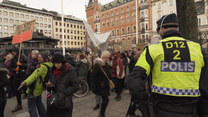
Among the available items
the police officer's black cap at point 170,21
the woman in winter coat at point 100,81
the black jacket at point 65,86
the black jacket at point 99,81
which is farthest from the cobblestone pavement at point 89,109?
the police officer's black cap at point 170,21

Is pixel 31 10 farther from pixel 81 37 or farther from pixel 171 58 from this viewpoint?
pixel 171 58

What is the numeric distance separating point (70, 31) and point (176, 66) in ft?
240

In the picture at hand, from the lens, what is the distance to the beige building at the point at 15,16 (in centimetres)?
5256

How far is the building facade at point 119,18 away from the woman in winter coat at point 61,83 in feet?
142

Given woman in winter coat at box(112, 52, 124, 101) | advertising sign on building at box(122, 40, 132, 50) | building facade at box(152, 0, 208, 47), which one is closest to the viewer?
woman in winter coat at box(112, 52, 124, 101)

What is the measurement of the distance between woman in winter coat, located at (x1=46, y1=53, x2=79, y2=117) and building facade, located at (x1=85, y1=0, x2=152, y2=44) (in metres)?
43.2

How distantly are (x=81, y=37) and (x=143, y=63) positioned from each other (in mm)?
76197

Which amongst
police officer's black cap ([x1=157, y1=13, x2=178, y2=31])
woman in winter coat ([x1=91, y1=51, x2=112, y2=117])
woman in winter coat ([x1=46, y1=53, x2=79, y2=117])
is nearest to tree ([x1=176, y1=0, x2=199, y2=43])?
woman in winter coat ([x1=91, y1=51, x2=112, y2=117])

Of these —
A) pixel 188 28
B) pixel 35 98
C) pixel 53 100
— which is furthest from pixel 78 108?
pixel 188 28

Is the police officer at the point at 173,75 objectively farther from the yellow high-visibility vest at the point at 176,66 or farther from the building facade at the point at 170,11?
the building facade at the point at 170,11

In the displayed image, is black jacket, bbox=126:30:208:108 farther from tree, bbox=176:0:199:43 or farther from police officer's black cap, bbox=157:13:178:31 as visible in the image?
tree, bbox=176:0:199:43

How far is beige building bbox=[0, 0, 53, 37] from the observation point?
52.6 metres

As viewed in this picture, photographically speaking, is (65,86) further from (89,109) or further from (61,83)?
(89,109)

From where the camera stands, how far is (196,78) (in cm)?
154
